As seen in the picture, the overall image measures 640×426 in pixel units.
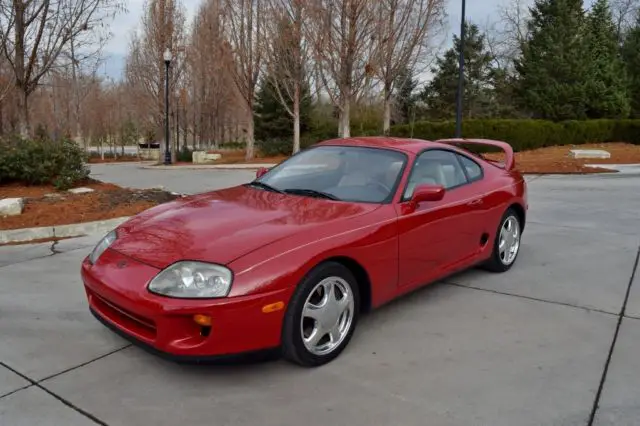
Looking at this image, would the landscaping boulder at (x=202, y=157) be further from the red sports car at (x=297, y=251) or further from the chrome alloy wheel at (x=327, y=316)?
the chrome alloy wheel at (x=327, y=316)

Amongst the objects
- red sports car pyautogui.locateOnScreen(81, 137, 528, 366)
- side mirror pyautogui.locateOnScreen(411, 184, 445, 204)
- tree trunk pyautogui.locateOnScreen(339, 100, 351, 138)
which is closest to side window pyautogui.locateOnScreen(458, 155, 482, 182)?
red sports car pyautogui.locateOnScreen(81, 137, 528, 366)

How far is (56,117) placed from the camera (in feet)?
129

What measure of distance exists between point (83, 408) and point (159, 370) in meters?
0.48

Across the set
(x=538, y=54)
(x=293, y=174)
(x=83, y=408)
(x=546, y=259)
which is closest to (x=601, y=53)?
(x=538, y=54)

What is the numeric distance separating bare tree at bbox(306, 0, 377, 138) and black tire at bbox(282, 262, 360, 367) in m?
16.8

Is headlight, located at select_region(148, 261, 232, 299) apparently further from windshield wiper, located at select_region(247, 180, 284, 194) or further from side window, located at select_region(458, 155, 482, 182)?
side window, located at select_region(458, 155, 482, 182)

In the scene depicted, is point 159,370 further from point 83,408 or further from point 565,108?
point 565,108

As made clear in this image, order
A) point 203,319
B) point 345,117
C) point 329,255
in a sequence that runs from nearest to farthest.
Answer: point 203,319, point 329,255, point 345,117

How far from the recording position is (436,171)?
423cm

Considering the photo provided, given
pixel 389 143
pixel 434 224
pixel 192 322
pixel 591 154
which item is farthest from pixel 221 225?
pixel 591 154

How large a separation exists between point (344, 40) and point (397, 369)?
17.2 metres

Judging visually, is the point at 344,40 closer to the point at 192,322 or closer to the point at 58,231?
the point at 58,231

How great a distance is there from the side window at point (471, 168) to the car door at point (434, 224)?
0.08 metres

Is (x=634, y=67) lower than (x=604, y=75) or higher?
higher
